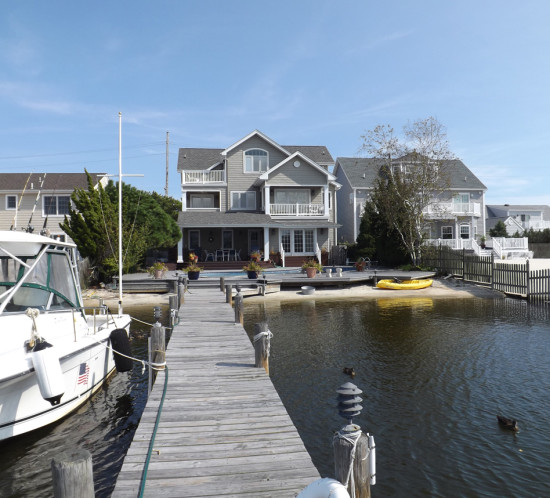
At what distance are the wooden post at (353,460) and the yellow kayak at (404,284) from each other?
23.0 metres

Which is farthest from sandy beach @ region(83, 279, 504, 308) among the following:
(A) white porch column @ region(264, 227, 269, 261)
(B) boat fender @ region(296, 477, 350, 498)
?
(B) boat fender @ region(296, 477, 350, 498)

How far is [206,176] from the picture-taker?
3769 centimetres

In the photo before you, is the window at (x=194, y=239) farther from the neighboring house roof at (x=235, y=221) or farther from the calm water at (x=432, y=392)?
the calm water at (x=432, y=392)

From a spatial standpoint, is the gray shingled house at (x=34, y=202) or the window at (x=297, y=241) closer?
the gray shingled house at (x=34, y=202)

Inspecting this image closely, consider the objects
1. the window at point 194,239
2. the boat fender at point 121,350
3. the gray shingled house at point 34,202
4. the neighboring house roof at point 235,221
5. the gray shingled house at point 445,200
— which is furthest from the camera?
the gray shingled house at point 445,200

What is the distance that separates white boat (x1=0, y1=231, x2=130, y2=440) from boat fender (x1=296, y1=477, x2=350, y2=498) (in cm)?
476

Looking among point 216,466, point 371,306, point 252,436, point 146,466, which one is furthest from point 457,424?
point 371,306

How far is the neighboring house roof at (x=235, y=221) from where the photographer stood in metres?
33.6

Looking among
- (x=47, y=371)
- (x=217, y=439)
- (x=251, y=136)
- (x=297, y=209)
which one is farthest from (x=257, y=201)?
(x=217, y=439)

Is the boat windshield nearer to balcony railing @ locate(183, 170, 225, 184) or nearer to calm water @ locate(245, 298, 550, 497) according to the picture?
calm water @ locate(245, 298, 550, 497)

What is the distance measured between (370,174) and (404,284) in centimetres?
2132

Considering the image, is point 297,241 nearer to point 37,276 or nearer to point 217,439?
point 37,276

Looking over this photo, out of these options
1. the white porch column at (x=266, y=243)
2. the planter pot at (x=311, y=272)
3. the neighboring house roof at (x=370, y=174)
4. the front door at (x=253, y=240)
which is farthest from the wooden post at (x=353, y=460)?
the neighboring house roof at (x=370, y=174)

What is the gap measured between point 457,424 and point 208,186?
105 ft
